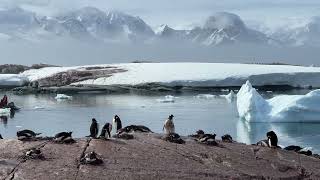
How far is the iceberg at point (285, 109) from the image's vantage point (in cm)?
2516

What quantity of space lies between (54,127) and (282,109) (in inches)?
359

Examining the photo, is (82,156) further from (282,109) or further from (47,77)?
(47,77)

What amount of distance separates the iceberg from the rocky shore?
682 inches

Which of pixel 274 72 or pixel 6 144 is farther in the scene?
pixel 274 72

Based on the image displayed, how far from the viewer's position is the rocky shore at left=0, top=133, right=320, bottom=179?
20.9ft

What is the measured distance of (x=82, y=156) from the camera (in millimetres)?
6805

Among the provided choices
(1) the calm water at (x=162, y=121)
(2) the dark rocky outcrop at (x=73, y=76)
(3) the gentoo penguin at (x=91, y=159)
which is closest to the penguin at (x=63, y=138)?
(3) the gentoo penguin at (x=91, y=159)

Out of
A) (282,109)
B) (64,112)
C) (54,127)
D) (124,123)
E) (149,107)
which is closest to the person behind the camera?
(54,127)

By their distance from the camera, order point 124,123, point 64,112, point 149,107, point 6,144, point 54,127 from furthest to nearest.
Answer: point 149,107
point 64,112
point 124,123
point 54,127
point 6,144

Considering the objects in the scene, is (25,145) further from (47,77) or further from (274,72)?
(47,77)

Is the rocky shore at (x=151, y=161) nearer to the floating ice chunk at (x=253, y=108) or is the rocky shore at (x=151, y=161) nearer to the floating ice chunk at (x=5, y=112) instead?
the floating ice chunk at (x=253, y=108)

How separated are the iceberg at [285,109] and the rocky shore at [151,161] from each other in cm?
1731

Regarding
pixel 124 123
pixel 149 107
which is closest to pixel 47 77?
pixel 149 107

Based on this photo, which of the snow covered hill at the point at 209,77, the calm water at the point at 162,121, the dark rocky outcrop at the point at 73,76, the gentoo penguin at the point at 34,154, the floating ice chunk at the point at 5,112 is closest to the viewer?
the gentoo penguin at the point at 34,154
